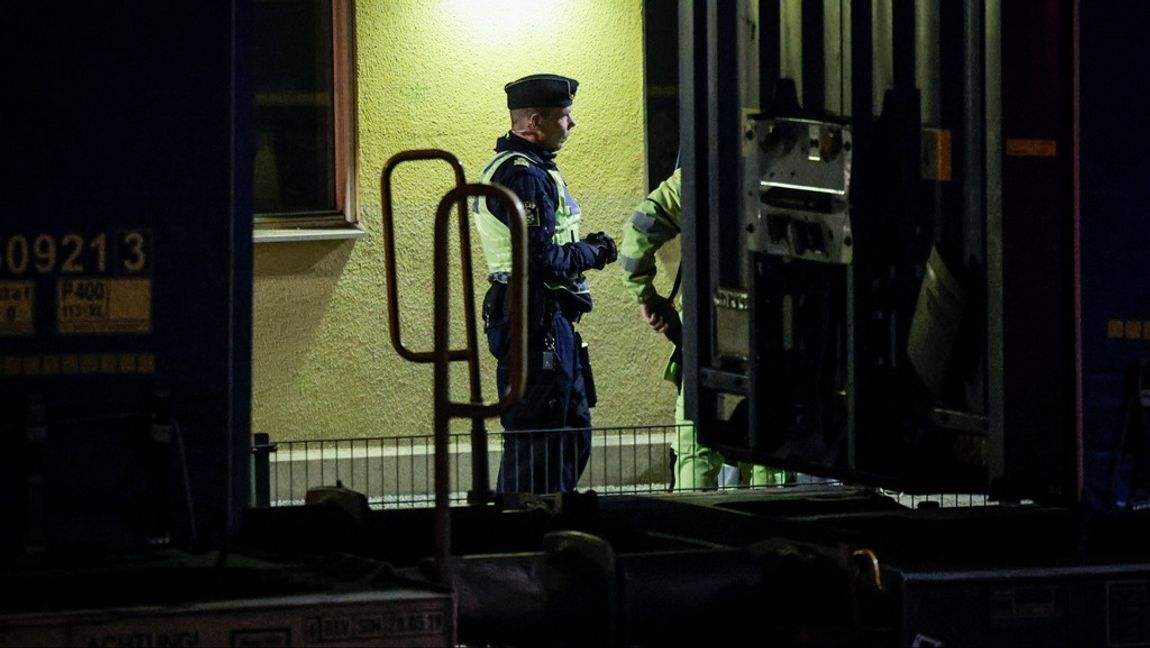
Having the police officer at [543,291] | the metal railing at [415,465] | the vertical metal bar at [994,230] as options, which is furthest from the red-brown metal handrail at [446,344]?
the metal railing at [415,465]

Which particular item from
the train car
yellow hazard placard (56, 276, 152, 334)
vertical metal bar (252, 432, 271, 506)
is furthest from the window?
yellow hazard placard (56, 276, 152, 334)

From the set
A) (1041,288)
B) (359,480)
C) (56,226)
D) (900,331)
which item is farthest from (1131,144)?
(359,480)

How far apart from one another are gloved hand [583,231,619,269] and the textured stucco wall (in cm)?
134

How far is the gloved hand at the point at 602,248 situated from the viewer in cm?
997

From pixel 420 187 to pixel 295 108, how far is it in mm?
764

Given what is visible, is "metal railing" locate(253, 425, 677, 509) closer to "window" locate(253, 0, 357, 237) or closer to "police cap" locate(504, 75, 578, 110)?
"window" locate(253, 0, 357, 237)

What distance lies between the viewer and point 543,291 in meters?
9.89

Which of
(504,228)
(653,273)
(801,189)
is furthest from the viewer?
(653,273)

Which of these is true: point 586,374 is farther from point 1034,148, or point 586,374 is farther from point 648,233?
point 1034,148

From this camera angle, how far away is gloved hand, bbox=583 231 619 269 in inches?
392

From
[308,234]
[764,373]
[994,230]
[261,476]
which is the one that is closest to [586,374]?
[308,234]

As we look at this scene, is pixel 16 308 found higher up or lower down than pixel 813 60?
lower down

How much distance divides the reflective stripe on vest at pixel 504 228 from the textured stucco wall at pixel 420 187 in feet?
4.33

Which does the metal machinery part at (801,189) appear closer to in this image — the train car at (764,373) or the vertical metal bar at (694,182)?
the train car at (764,373)
